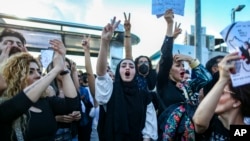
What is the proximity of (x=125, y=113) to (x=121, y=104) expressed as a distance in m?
0.10

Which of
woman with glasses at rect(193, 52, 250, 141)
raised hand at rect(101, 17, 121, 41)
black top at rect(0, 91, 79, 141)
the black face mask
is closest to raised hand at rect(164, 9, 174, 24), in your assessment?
raised hand at rect(101, 17, 121, 41)

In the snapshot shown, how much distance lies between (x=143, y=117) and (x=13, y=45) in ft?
4.99

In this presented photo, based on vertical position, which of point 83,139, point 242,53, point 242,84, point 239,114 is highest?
point 242,53

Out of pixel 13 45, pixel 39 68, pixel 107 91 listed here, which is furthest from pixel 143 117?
pixel 13 45

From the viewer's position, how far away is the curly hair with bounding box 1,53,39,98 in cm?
244

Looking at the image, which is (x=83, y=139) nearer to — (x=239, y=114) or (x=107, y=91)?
(x=107, y=91)

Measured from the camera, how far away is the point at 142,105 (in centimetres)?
363

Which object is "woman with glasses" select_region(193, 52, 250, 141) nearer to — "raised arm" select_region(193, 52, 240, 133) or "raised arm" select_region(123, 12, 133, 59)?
"raised arm" select_region(193, 52, 240, 133)

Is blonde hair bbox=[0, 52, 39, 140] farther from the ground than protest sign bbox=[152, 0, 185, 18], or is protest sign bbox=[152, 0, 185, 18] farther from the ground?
protest sign bbox=[152, 0, 185, 18]

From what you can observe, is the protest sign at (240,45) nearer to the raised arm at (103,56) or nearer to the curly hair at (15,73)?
the curly hair at (15,73)

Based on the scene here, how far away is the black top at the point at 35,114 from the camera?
204cm

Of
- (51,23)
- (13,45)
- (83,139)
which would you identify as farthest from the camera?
(51,23)

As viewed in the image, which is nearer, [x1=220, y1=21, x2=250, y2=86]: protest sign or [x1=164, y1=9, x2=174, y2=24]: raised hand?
[x1=220, y1=21, x2=250, y2=86]: protest sign

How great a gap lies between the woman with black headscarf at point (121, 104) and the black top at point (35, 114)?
0.50 metres
